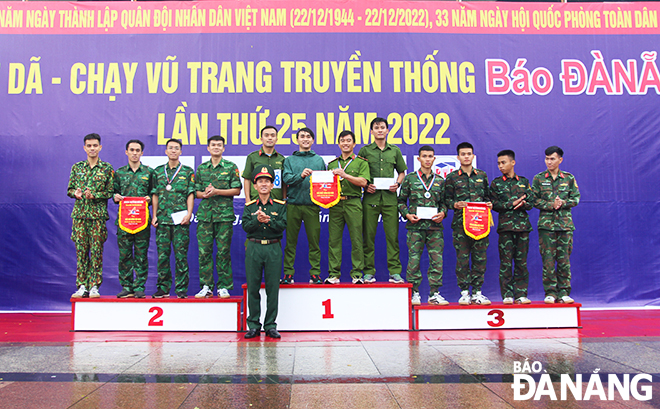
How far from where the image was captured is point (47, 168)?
6070mm

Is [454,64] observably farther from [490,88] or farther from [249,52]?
[249,52]

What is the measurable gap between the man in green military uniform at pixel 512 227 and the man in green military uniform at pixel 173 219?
3.65 m

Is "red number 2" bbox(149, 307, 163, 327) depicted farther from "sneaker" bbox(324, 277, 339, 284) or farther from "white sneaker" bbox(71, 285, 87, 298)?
"sneaker" bbox(324, 277, 339, 284)

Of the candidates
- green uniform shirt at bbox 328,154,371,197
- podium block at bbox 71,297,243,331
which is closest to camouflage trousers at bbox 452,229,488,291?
green uniform shirt at bbox 328,154,371,197

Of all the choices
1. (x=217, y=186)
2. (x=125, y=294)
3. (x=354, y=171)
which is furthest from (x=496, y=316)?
(x=125, y=294)

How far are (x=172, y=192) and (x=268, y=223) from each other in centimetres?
143

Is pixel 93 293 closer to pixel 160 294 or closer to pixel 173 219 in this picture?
pixel 160 294

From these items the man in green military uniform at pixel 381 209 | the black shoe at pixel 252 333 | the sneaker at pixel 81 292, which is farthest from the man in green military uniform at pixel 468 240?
the sneaker at pixel 81 292

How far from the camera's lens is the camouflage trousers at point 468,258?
4.77 metres

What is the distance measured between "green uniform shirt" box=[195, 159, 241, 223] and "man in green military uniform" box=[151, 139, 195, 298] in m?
0.14

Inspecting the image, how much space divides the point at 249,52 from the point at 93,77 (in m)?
2.36

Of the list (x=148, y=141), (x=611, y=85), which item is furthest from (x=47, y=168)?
(x=611, y=85)

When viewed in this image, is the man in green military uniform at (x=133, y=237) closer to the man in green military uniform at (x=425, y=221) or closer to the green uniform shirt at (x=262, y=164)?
the green uniform shirt at (x=262, y=164)

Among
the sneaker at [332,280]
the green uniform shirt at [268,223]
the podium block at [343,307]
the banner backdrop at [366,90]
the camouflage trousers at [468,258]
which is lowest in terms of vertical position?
the podium block at [343,307]
